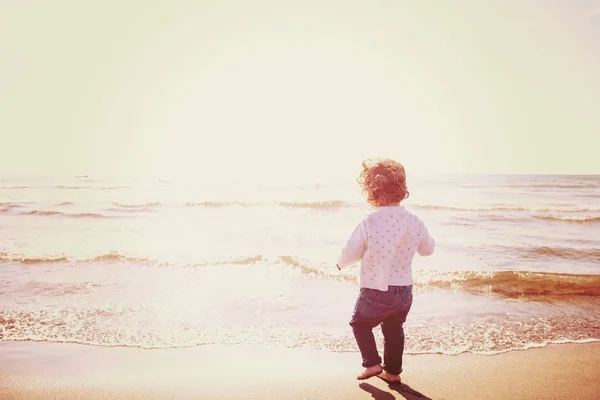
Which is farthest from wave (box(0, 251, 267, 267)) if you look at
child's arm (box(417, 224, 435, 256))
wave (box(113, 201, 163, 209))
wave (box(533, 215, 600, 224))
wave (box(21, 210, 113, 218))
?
wave (box(533, 215, 600, 224))

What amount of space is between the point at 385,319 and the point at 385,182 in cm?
101

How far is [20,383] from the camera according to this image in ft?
10.0

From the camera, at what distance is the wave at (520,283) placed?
588 cm

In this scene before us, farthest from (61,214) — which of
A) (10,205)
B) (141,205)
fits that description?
(10,205)

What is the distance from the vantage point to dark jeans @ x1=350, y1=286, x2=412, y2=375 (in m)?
2.78

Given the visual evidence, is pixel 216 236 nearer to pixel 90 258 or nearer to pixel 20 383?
pixel 90 258

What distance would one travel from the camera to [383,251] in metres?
2.75

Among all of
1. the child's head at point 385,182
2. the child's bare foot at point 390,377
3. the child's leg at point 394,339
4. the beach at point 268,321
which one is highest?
the child's head at point 385,182

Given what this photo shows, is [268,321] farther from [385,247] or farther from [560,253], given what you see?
[560,253]

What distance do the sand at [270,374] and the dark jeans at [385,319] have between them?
22 centimetres

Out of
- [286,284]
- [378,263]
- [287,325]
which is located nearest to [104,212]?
[286,284]

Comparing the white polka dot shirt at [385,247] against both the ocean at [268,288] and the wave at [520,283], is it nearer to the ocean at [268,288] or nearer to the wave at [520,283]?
the ocean at [268,288]

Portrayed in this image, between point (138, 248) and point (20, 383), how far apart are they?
617 cm

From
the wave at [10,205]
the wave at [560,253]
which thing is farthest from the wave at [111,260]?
the wave at [10,205]
